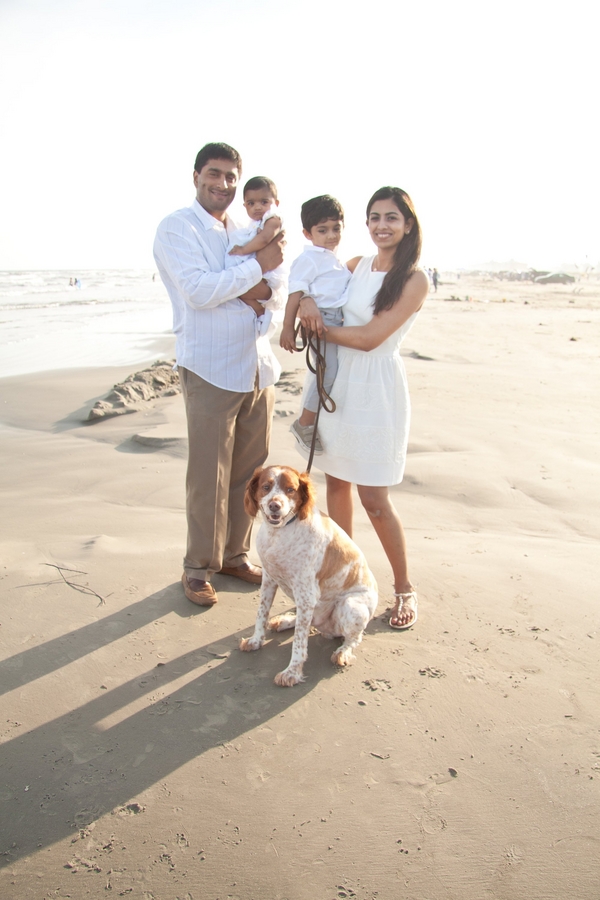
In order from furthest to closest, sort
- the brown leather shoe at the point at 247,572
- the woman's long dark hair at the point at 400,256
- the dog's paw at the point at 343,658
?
the brown leather shoe at the point at 247,572, the woman's long dark hair at the point at 400,256, the dog's paw at the point at 343,658

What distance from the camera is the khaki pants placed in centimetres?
367

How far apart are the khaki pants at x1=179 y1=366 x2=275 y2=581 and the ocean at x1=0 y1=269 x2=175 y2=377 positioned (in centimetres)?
877

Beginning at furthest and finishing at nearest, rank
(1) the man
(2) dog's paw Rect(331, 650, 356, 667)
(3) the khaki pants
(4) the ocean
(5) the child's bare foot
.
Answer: (4) the ocean → (3) the khaki pants → (5) the child's bare foot → (1) the man → (2) dog's paw Rect(331, 650, 356, 667)

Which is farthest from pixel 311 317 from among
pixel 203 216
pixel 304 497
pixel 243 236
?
pixel 304 497

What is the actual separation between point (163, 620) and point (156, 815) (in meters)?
1.33

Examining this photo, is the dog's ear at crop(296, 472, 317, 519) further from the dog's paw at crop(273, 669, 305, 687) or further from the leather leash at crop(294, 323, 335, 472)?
the dog's paw at crop(273, 669, 305, 687)

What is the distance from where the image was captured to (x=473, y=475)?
592cm

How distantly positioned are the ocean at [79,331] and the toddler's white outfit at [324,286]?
9182 millimetres

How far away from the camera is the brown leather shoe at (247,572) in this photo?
410 cm

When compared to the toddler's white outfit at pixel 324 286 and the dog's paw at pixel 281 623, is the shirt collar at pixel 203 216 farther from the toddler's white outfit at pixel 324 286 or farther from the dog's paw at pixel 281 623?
the dog's paw at pixel 281 623

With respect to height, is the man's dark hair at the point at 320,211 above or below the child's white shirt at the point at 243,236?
above

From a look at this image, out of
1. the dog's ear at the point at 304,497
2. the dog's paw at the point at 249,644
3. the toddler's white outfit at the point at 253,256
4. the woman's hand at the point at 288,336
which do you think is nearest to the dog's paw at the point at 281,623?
the dog's paw at the point at 249,644

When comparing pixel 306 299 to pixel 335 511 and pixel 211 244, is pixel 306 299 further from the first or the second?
pixel 335 511

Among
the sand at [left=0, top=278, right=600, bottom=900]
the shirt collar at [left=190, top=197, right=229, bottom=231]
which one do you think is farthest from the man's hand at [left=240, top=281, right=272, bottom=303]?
the sand at [left=0, top=278, right=600, bottom=900]
